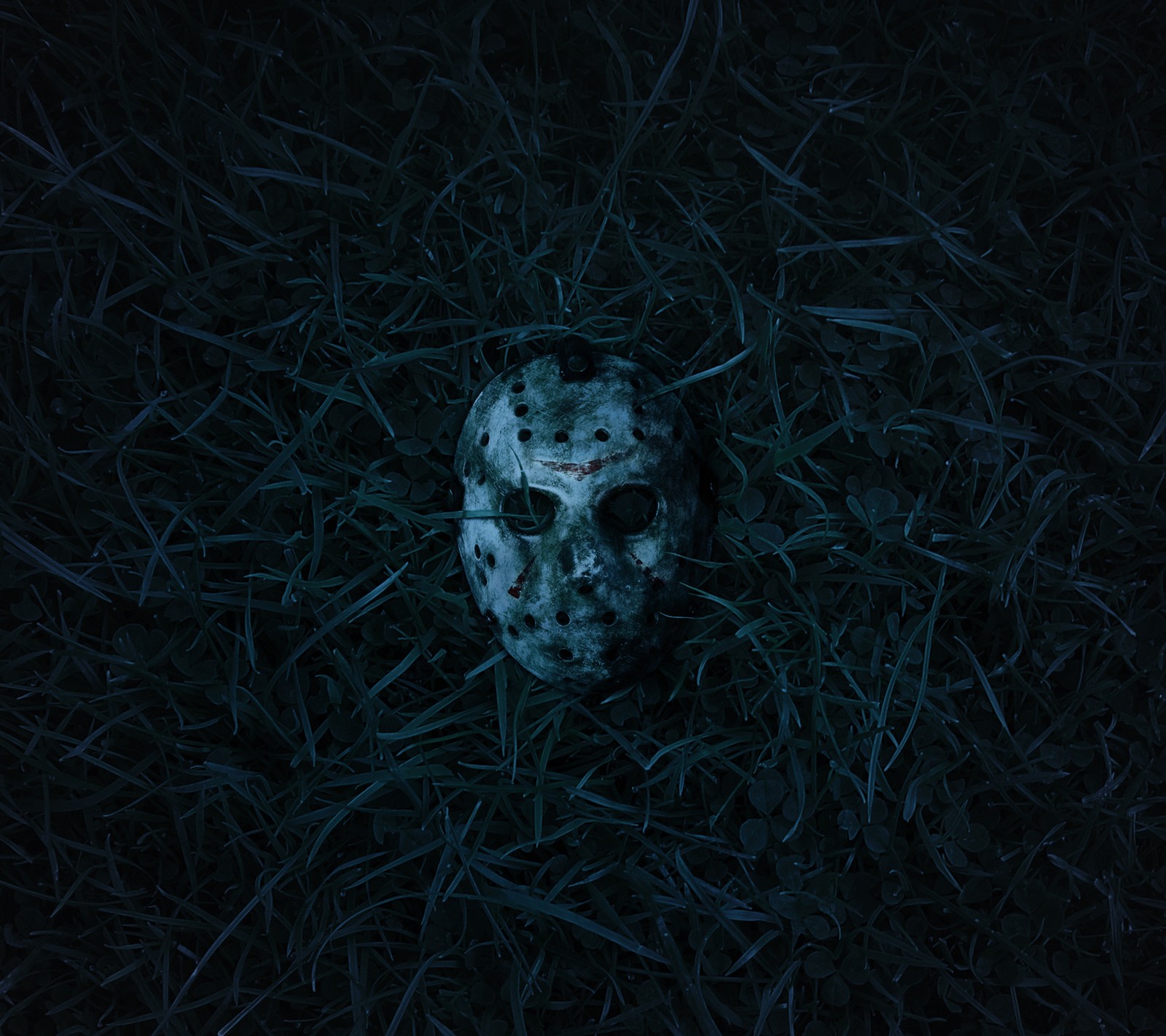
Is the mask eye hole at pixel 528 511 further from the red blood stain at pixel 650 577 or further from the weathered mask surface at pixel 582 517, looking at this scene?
the red blood stain at pixel 650 577

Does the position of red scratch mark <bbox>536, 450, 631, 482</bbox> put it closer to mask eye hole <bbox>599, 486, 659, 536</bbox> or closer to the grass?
mask eye hole <bbox>599, 486, 659, 536</bbox>

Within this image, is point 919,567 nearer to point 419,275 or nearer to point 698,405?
point 698,405

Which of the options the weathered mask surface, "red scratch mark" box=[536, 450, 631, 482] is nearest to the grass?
the weathered mask surface

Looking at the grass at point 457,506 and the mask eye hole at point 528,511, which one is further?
the grass at point 457,506

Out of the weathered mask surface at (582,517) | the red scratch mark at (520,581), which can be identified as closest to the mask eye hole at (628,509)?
the weathered mask surface at (582,517)

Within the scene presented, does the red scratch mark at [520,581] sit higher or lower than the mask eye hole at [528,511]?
lower

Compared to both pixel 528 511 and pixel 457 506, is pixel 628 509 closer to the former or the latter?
pixel 528 511
